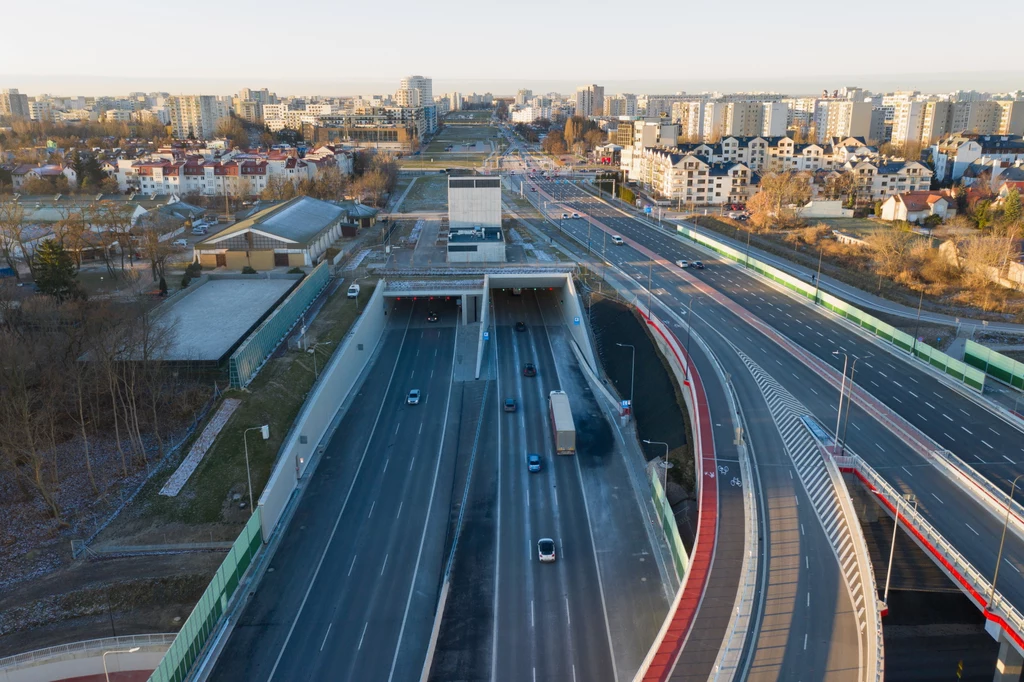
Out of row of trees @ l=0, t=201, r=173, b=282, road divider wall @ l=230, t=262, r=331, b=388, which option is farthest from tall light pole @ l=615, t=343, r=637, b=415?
row of trees @ l=0, t=201, r=173, b=282

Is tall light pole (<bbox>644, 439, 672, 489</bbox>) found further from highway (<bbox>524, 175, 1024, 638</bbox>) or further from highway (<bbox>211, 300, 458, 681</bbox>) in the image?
highway (<bbox>211, 300, 458, 681</bbox>)

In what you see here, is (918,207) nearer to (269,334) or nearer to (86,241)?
(269,334)

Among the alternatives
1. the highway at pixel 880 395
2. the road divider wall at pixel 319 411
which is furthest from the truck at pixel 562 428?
the road divider wall at pixel 319 411

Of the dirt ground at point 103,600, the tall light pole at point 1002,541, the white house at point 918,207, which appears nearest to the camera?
the tall light pole at point 1002,541

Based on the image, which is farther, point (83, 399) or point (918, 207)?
point (918, 207)

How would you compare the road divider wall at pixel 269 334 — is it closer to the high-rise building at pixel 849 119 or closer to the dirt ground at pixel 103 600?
the dirt ground at pixel 103 600

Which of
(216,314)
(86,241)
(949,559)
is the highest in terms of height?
(86,241)

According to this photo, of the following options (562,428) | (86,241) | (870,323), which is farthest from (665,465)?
(86,241)

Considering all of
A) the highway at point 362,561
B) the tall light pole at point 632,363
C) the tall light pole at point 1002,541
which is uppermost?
the tall light pole at point 1002,541
